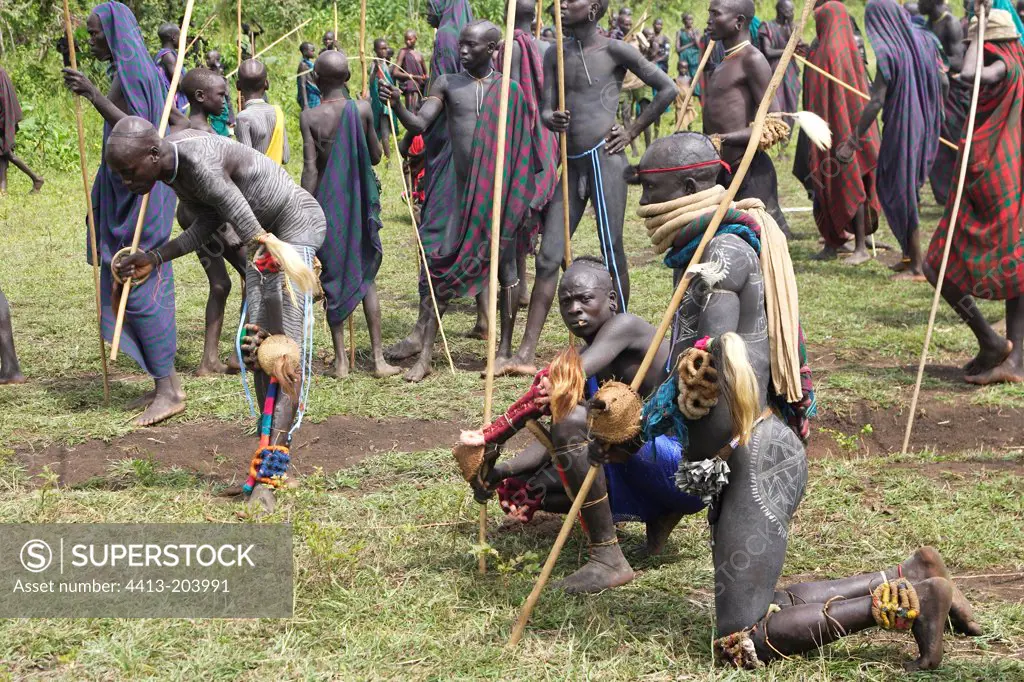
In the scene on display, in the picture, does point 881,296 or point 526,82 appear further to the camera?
point 881,296

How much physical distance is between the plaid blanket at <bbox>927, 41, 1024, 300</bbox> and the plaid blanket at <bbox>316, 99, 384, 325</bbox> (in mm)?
3145

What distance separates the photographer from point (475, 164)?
21.2ft

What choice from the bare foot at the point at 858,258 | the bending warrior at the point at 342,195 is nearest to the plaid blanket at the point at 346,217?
the bending warrior at the point at 342,195

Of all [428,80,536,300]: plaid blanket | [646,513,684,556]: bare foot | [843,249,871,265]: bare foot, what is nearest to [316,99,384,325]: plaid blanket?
[428,80,536,300]: plaid blanket

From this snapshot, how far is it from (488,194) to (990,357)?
2824 mm

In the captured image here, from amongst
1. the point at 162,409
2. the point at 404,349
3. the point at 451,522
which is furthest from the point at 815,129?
the point at 404,349

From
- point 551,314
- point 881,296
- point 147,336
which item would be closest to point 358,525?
point 147,336

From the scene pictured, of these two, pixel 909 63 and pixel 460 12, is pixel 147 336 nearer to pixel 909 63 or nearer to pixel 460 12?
pixel 460 12

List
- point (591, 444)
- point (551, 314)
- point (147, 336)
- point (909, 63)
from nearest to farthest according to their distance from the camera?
point (591, 444), point (147, 336), point (551, 314), point (909, 63)

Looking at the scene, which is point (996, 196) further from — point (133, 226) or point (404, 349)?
point (133, 226)

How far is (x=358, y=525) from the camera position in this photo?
4.26 m

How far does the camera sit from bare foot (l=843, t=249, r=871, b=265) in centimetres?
945

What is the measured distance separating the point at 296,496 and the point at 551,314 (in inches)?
144

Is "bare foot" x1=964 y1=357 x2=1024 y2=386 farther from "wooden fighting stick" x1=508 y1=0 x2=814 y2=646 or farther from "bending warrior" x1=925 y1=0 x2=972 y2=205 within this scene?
"wooden fighting stick" x1=508 y1=0 x2=814 y2=646
